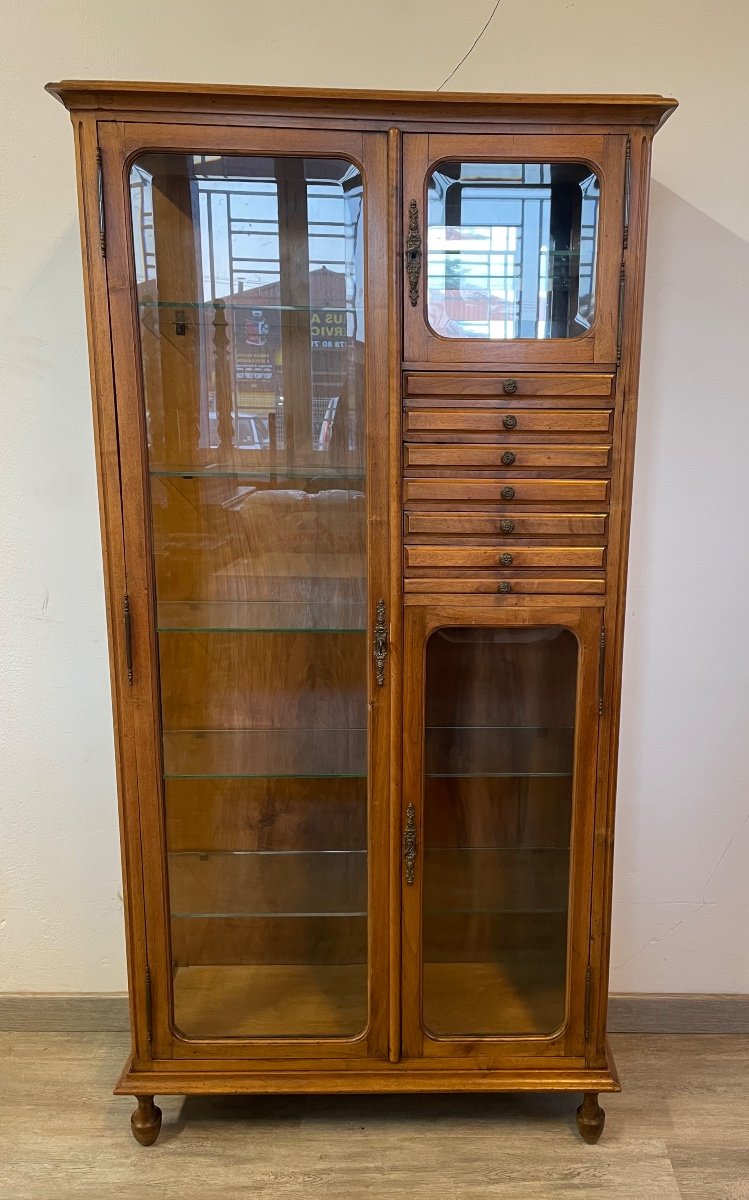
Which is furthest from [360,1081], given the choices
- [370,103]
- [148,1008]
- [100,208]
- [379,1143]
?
[370,103]

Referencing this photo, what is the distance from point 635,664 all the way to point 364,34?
4.62 feet

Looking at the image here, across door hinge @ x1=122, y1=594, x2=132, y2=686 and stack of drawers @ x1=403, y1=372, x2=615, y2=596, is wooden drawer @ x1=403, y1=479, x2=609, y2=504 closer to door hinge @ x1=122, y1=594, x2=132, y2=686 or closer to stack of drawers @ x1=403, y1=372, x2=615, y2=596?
stack of drawers @ x1=403, y1=372, x2=615, y2=596

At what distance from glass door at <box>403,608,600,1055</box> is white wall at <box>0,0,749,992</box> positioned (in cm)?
39

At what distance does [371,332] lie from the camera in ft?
4.37

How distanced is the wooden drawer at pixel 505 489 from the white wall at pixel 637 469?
0.43 meters

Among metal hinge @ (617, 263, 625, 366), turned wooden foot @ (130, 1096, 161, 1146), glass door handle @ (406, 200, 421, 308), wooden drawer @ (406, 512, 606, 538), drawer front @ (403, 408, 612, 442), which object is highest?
glass door handle @ (406, 200, 421, 308)

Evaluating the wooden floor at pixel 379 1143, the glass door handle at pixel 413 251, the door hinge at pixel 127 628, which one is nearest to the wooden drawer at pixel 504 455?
the glass door handle at pixel 413 251

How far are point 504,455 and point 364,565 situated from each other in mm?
305

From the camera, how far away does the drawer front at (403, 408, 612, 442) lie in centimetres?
135

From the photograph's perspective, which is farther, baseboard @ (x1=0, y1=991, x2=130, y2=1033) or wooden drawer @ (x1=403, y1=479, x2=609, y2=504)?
baseboard @ (x1=0, y1=991, x2=130, y2=1033)

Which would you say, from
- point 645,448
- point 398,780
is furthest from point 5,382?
point 645,448

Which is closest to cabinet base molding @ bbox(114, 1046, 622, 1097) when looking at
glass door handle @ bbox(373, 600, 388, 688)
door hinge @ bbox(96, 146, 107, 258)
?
glass door handle @ bbox(373, 600, 388, 688)

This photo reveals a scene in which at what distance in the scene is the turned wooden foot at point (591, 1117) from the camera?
157 cm

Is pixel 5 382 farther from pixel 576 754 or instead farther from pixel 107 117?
pixel 576 754
